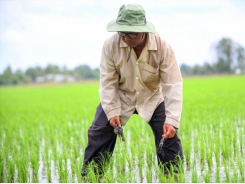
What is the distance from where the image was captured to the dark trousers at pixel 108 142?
127 inches

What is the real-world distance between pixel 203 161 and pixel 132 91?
1.03 metres

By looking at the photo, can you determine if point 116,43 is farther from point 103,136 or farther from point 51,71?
point 51,71

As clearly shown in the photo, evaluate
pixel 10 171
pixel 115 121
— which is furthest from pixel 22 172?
pixel 115 121

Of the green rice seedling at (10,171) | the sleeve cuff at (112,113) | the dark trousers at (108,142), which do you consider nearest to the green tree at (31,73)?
the green rice seedling at (10,171)

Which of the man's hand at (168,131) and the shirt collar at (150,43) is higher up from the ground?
the shirt collar at (150,43)

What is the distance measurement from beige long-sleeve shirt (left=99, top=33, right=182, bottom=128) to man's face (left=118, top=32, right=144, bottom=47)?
0.14m

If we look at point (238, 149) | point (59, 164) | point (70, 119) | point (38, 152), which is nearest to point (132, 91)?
point (59, 164)

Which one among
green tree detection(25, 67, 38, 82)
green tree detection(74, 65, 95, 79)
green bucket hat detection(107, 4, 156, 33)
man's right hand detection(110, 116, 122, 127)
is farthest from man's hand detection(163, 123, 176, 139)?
green tree detection(74, 65, 95, 79)

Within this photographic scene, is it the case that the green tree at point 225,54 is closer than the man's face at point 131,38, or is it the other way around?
the man's face at point 131,38

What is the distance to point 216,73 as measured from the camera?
36062 mm

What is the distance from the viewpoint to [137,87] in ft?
10.9

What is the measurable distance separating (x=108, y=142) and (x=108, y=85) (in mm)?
455

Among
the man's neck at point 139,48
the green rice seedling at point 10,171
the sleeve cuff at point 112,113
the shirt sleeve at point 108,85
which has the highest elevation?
the man's neck at point 139,48

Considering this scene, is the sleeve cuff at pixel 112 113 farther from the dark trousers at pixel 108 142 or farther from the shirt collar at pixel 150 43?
the shirt collar at pixel 150 43
